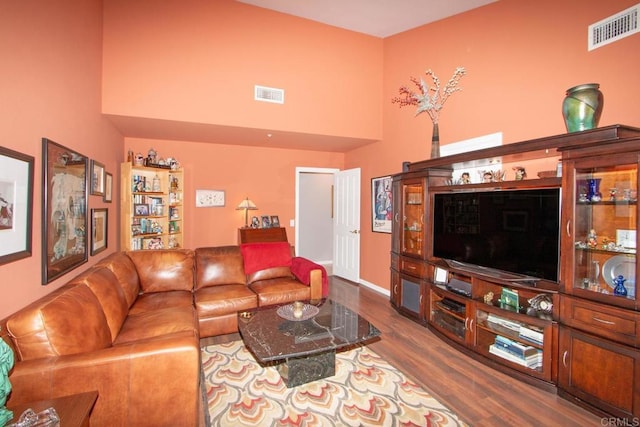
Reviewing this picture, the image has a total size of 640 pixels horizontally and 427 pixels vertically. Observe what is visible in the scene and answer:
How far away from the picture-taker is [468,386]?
235 cm

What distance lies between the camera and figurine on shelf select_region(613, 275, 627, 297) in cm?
194

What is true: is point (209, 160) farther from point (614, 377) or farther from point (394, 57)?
point (614, 377)

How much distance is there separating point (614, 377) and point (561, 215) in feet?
3.52

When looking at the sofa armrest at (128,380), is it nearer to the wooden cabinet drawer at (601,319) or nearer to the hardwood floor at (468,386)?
the hardwood floor at (468,386)

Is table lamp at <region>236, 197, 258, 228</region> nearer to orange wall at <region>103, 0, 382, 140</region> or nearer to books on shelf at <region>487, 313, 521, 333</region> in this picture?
orange wall at <region>103, 0, 382, 140</region>

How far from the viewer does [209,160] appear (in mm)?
5254

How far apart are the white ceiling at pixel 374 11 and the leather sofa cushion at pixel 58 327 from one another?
403cm

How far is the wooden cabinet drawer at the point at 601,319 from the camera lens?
184 centimetres

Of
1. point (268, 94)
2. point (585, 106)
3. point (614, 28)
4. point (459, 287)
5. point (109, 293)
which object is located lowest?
point (459, 287)

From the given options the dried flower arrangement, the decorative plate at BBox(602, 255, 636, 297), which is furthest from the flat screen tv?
the dried flower arrangement

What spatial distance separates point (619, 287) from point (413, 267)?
190 cm

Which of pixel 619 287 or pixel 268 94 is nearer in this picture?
pixel 619 287

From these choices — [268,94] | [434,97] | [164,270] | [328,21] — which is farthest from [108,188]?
[434,97]

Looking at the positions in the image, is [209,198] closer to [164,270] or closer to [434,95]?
[164,270]
